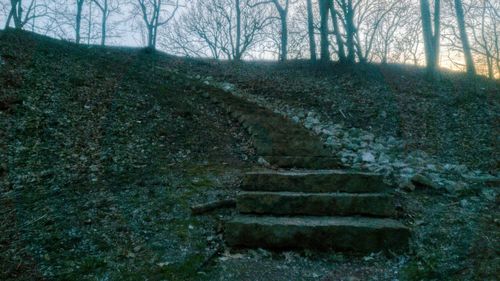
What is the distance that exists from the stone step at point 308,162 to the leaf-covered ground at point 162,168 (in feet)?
1.65

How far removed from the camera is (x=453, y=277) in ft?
9.62

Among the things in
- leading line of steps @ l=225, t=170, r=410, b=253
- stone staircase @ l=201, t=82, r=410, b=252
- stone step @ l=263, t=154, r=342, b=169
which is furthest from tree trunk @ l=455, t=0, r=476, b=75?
leading line of steps @ l=225, t=170, r=410, b=253

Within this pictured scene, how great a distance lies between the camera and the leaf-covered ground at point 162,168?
10.3 ft

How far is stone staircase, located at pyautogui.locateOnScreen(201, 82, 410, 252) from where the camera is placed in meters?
3.42

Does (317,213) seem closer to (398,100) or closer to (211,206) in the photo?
(211,206)

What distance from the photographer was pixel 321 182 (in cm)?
427

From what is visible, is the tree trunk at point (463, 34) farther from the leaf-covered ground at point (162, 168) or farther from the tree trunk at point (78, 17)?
the tree trunk at point (78, 17)

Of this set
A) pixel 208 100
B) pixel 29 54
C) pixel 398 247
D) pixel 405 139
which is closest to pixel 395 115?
pixel 405 139

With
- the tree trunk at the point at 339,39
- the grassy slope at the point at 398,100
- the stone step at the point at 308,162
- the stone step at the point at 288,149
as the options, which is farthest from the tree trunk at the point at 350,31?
the stone step at the point at 308,162

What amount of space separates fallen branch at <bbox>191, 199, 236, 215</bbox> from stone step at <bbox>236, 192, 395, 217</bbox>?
0.20 m

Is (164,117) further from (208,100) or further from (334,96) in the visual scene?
(334,96)

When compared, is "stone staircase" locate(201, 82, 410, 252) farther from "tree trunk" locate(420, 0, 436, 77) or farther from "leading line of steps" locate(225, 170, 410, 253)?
"tree trunk" locate(420, 0, 436, 77)

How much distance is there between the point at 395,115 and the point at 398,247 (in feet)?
15.2

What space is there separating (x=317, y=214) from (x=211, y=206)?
3.91 feet
